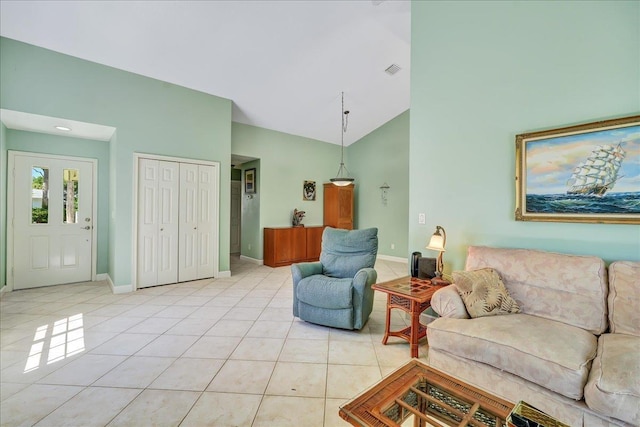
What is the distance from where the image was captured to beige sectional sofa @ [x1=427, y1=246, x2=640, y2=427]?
133 centimetres

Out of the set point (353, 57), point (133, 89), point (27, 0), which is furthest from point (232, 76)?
point (27, 0)

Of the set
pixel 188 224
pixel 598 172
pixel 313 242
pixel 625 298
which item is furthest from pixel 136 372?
pixel 313 242

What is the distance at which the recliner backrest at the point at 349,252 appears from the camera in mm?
3178

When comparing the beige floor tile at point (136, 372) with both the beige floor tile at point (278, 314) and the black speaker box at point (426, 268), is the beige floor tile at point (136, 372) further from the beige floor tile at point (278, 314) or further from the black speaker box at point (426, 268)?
the black speaker box at point (426, 268)

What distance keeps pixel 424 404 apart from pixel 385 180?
589 centimetres

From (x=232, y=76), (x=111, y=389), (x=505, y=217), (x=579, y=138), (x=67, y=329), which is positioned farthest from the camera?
(x=232, y=76)

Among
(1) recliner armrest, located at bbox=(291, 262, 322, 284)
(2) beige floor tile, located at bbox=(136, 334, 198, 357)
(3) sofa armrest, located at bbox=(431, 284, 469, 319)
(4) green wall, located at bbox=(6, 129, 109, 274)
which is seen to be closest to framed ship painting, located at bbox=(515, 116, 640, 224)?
(3) sofa armrest, located at bbox=(431, 284, 469, 319)

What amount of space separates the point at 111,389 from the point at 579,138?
3.93 m

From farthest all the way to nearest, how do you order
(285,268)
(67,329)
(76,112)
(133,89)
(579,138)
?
(285,268)
(133,89)
(76,112)
(67,329)
(579,138)

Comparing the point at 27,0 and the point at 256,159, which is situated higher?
A: the point at 27,0

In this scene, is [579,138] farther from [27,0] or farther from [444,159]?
[27,0]

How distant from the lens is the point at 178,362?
7.30 feet

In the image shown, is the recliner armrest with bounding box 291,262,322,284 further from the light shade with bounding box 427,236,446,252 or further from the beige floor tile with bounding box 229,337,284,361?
the light shade with bounding box 427,236,446,252

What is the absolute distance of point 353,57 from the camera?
430cm
